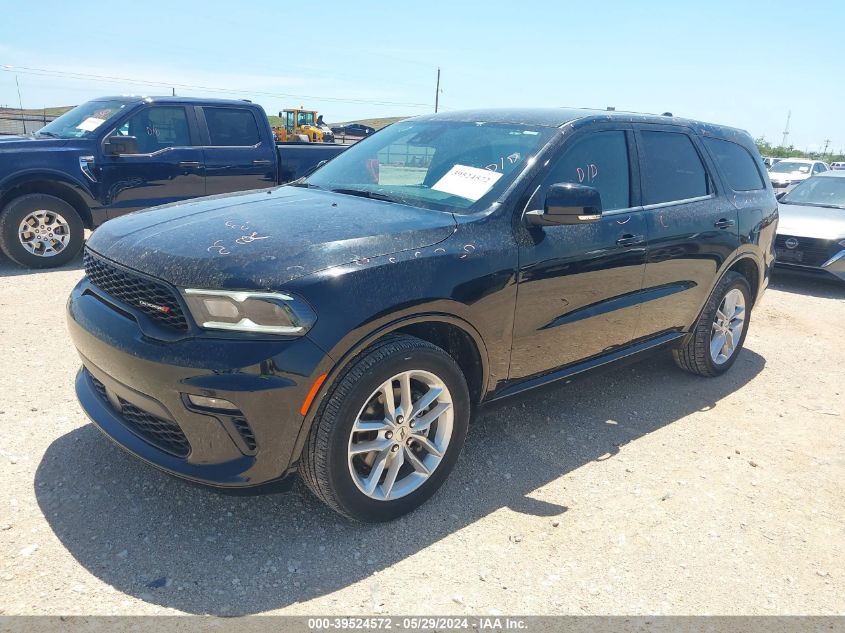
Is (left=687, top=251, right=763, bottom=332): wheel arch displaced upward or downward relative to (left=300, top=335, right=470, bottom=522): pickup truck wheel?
upward

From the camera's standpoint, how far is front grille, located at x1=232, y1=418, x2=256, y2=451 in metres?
2.35

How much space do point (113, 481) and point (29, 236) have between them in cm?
512

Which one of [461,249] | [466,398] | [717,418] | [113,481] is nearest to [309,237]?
[461,249]

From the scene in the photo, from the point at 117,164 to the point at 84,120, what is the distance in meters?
0.82

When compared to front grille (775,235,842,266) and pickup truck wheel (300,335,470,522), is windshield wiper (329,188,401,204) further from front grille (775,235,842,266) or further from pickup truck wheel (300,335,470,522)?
front grille (775,235,842,266)

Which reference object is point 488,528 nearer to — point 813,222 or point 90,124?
point 90,124

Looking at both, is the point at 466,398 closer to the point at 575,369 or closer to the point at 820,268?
the point at 575,369

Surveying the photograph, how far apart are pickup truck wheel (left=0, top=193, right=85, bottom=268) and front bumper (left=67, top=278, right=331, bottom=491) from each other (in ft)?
17.1

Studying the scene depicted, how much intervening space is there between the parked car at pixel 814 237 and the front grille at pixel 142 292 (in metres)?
8.26

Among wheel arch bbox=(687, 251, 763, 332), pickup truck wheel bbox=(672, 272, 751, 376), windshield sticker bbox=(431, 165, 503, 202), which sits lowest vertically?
pickup truck wheel bbox=(672, 272, 751, 376)

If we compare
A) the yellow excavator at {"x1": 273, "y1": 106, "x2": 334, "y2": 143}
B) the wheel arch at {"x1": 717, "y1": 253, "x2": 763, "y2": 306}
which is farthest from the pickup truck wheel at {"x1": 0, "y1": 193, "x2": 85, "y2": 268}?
the yellow excavator at {"x1": 273, "y1": 106, "x2": 334, "y2": 143}

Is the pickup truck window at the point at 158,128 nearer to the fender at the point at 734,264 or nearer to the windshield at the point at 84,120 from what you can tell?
the windshield at the point at 84,120

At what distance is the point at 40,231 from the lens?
22.8 ft

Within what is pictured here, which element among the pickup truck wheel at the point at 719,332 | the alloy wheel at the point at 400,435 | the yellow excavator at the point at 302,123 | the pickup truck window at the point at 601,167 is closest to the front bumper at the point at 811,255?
the pickup truck wheel at the point at 719,332
